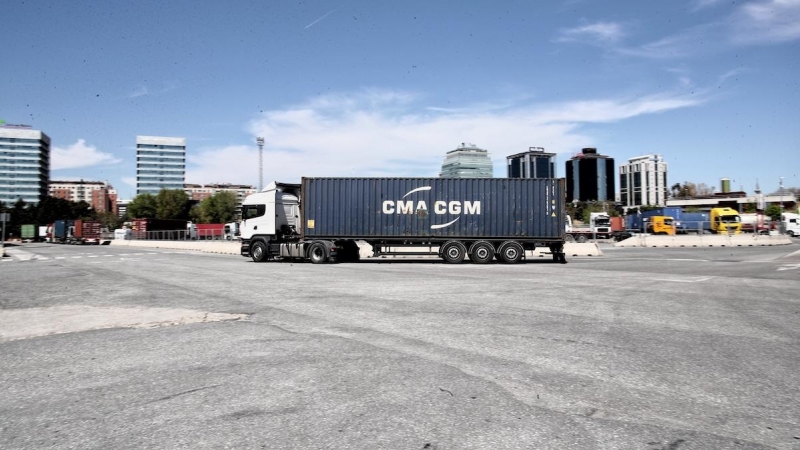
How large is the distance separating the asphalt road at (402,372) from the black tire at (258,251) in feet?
45.0

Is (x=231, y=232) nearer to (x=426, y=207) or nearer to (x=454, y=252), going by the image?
(x=426, y=207)

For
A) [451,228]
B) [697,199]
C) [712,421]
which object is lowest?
[712,421]

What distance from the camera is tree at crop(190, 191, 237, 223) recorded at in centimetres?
13738

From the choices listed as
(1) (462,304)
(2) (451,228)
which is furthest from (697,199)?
(1) (462,304)

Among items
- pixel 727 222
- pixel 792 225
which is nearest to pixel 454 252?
pixel 727 222

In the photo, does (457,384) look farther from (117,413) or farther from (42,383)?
(42,383)

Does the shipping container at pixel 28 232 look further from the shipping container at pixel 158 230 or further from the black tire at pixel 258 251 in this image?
the black tire at pixel 258 251

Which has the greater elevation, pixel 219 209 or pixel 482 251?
pixel 219 209

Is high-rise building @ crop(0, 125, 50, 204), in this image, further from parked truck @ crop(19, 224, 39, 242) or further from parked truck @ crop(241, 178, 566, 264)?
parked truck @ crop(241, 178, 566, 264)

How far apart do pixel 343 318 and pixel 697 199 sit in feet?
566

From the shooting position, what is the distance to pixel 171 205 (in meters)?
134

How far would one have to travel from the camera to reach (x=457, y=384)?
476cm

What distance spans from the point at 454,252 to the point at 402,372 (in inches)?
715

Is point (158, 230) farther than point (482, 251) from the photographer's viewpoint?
Yes
